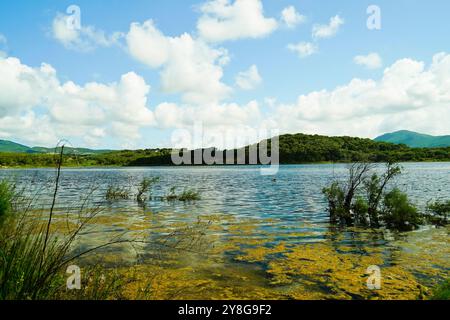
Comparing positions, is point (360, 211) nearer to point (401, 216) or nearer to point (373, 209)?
point (373, 209)

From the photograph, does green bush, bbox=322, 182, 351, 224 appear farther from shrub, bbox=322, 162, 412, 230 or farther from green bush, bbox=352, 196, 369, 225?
green bush, bbox=352, 196, 369, 225

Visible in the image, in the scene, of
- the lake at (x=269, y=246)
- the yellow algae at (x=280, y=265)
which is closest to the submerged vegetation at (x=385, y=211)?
the lake at (x=269, y=246)

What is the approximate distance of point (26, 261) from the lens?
6652mm

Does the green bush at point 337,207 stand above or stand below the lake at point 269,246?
above

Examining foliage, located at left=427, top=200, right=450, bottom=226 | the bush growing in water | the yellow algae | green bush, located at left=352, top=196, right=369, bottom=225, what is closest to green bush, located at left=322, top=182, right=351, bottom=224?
the bush growing in water

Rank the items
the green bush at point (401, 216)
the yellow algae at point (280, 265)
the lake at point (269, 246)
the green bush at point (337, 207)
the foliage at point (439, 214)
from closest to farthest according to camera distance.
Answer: the yellow algae at point (280, 265) → the lake at point (269, 246) → the green bush at point (401, 216) → the foliage at point (439, 214) → the green bush at point (337, 207)

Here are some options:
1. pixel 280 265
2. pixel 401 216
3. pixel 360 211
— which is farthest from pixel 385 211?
pixel 280 265

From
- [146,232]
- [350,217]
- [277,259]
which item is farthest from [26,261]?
[350,217]

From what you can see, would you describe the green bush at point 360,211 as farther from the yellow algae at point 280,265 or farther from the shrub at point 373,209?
the yellow algae at point 280,265

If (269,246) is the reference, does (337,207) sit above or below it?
above
